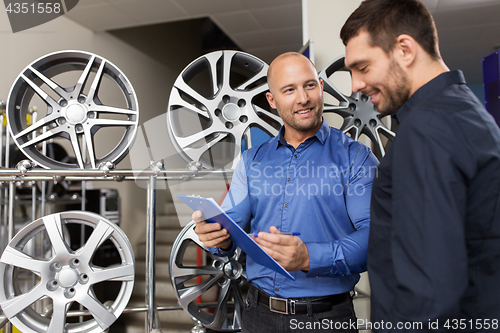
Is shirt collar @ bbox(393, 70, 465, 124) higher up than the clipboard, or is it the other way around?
shirt collar @ bbox(393, 70, 465, 124)

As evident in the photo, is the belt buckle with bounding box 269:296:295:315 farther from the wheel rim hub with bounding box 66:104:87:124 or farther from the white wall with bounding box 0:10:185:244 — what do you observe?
the white wall with bounding box 0:10:185:244

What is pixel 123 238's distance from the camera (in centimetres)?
150

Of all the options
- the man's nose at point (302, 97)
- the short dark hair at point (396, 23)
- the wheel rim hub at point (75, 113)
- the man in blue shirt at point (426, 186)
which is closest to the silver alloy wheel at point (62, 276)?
the wheel rim hub at point (75, 113)

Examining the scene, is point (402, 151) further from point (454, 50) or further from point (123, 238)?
point (454, 50)

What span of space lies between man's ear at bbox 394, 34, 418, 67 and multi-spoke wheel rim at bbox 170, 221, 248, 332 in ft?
3.84

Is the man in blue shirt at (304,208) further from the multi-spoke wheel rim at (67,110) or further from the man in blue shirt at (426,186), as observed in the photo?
the multi-spoke wheel rim at (67,110)

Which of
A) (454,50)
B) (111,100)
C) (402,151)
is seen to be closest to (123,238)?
(402,151)

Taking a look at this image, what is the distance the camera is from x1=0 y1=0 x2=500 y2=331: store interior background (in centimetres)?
227

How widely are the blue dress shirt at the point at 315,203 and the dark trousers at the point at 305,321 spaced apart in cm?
6

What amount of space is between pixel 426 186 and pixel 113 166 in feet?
4.16

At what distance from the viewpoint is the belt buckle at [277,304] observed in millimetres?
1122

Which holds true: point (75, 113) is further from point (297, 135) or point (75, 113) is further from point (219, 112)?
point (297, 135)

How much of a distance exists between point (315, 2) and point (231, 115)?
1.05m

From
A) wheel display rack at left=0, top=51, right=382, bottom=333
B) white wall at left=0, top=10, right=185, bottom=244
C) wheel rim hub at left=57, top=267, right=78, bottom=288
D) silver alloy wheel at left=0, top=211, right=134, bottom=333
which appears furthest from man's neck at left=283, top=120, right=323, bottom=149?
white wall at left=0, top=10, right=185, bottom=244
